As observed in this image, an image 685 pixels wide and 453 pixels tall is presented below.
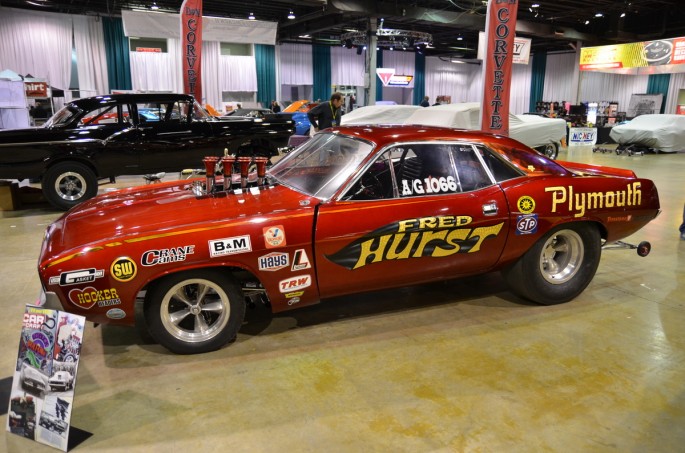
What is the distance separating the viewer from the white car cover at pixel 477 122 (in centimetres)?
1221

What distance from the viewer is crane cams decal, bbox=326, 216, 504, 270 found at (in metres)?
3.40

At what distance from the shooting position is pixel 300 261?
129 inches

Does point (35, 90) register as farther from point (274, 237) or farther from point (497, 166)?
point (497, 166)

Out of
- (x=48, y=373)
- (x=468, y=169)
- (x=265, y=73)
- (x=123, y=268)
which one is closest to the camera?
(x=48, y=373)

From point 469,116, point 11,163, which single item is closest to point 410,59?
point 469,116

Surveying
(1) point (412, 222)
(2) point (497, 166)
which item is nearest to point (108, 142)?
(1) point (412, 222)

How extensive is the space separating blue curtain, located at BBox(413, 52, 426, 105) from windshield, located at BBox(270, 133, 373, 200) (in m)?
32.7

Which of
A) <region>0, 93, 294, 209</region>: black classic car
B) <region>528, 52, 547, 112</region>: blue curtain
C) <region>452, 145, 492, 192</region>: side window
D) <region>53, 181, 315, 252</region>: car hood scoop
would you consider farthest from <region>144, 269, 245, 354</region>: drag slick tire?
<region>528, 52, 547, 112</region>: blue curtain

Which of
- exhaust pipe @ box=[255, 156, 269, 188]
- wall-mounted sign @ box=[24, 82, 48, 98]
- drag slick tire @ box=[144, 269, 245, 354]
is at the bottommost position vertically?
drag slick tire @ box=[144, 269, 245, 354]

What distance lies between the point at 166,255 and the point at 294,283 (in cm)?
82

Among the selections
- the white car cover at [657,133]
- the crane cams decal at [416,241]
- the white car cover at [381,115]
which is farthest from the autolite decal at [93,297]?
the white car cover at [657,133]

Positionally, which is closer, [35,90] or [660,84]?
[35,90]

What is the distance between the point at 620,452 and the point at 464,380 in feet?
2.92

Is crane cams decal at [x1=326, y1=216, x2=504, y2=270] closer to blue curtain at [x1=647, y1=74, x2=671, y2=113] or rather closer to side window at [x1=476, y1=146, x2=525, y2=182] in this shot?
side window at [x1=476, y1=146, x2=525, y2=182]
